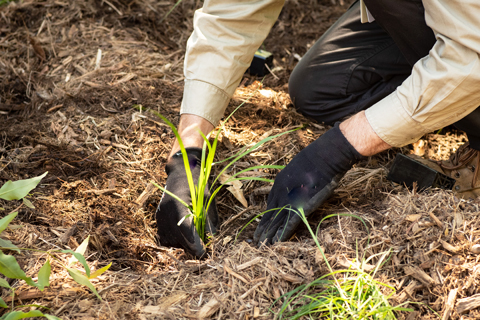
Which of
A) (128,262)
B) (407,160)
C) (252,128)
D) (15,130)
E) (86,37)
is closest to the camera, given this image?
(128,262)

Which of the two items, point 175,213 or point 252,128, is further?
point 252,128

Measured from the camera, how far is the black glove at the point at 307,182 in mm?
1443

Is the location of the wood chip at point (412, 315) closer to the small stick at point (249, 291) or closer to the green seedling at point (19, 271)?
the small stick at point (249, 291)

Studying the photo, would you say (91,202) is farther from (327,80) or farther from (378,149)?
(327,80)

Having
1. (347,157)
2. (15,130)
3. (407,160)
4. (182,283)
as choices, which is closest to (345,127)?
(347,157)

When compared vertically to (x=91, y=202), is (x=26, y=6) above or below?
above

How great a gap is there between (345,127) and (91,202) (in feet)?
3.57

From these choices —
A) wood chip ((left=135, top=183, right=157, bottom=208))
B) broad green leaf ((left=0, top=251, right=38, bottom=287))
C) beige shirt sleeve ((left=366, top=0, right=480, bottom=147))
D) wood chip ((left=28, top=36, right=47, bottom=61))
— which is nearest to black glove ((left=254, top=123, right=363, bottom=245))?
beige shirt sleeve ((left=366, top=0, right=480, bottom=147))

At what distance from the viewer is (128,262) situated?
1418mm

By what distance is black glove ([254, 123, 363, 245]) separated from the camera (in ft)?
4.73

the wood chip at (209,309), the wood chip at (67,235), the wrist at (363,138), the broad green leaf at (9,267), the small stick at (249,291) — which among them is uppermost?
the wrist at (363,138)

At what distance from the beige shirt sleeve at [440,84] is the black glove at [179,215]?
29.3 inches

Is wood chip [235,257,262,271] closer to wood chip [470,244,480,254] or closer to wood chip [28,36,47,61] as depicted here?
wood chip [470,244,480,254]

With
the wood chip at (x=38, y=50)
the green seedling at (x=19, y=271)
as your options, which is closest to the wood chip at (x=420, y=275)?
the green seedling at (x=19, y=271)
